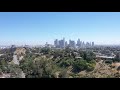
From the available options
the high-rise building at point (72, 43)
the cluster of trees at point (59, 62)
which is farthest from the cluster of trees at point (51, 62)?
the high-rise building at point (72, 43)

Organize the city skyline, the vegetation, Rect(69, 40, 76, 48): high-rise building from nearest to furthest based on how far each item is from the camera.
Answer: the vegetation, Rect(69, 40, 76, 48): high-rise building, the city skyline

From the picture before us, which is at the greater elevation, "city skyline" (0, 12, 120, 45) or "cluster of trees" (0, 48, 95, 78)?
"city skyline" (0, 12, 120, 45)

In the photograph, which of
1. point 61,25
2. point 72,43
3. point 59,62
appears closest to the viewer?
point 59,62

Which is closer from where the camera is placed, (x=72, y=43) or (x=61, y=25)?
(x=72, y=43)

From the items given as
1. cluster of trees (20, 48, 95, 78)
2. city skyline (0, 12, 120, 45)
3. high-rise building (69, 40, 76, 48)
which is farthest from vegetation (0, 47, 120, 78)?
city skyline (0, 12, 120, 45)

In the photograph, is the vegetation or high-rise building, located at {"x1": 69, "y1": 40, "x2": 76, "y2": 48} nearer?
the vegetation

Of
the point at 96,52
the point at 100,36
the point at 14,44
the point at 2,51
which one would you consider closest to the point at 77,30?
the point at 100,36

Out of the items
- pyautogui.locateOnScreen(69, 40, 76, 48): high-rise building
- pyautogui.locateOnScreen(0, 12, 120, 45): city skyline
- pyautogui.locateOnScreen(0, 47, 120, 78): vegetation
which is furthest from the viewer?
pyautogui.locateOnScreen(0, 12, 120, 45): city skyline

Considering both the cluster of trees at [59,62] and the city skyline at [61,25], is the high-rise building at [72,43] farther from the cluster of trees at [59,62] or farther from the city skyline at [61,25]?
Result: the city skyline at [61,25]

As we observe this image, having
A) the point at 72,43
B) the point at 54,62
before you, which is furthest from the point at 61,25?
the point at 54,62

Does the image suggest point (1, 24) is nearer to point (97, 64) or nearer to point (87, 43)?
point (87, 43)

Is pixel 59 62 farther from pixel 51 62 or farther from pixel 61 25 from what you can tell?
pixel 61 25

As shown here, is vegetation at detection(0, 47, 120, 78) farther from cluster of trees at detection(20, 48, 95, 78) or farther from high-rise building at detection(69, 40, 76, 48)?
high-rise building at detection(69, 40, 76, 48)
